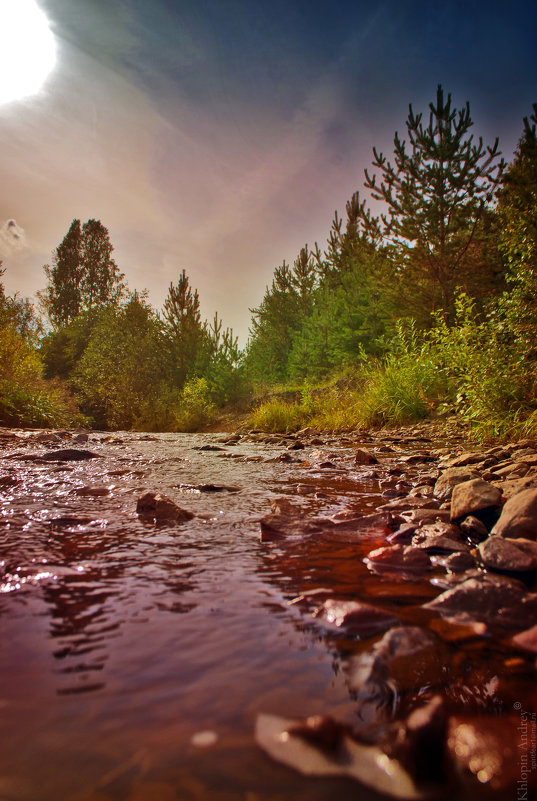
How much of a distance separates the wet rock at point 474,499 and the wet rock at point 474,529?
46mm

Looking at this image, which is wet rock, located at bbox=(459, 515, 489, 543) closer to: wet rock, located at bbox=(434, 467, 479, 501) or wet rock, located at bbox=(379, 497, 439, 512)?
wet rock, located at bbox=(379, 497, 439, 512)

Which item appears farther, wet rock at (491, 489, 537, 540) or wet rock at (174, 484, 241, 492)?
wet rock at (174, 484, 241, 492)

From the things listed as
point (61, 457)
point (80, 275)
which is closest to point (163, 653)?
point (61, 457)

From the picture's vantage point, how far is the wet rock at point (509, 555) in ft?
4.07

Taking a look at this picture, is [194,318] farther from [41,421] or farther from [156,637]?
[156,637]

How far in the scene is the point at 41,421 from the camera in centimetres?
1261

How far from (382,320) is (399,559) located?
1550 cm

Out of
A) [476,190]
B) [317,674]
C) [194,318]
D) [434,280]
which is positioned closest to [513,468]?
[317,674]

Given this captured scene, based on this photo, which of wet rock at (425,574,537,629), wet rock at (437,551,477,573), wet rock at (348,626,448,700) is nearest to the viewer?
wet rock at (348,626,448,700)

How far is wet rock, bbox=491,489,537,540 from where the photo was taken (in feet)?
4.77

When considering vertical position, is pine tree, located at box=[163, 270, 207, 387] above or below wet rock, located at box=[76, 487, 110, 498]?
above

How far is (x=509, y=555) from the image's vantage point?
1270mm

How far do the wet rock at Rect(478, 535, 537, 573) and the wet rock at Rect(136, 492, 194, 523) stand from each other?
130 cm

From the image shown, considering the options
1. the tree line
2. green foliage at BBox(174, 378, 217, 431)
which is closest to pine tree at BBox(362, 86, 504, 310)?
the tree line
